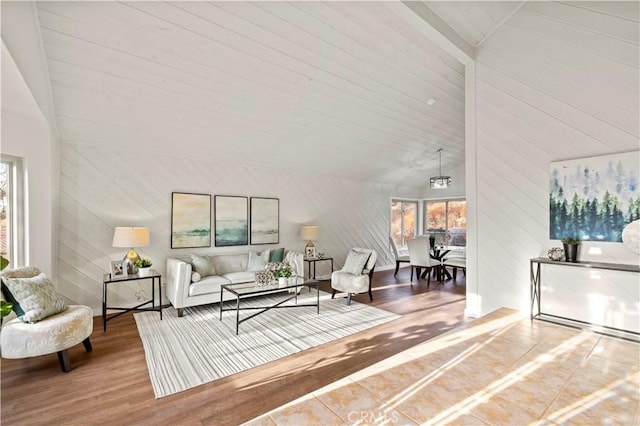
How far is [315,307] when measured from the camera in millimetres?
4477

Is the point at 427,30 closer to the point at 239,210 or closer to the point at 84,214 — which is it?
the point at 239,210

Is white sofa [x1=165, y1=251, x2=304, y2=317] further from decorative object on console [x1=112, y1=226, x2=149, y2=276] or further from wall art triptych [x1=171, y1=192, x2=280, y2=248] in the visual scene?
decorative object on console [x1=112, y1=226, x2=149, y2=276]

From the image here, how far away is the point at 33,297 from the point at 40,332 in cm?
32

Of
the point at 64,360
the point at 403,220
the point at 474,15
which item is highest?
the point at 474,15

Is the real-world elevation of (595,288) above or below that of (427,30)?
below

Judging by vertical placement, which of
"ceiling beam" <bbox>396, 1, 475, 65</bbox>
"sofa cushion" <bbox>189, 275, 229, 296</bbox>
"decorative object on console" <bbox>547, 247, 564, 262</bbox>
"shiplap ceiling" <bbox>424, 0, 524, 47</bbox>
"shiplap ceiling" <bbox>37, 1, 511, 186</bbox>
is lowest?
"sofa cushion" <bbox>189, 275, 229, 296</bbox>

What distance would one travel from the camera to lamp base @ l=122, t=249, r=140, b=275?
12.9 ft

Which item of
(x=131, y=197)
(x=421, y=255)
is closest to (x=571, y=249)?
(x=421, y=255)

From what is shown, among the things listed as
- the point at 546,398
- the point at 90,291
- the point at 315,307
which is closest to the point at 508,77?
the point at 546,398

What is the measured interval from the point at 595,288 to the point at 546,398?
194 cm

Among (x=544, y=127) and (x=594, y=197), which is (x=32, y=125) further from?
(x=594, y=197)

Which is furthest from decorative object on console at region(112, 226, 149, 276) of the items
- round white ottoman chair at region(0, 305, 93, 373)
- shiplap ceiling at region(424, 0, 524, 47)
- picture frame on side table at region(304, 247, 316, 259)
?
shiplap ceiling at region(424, 0, 524, 47)

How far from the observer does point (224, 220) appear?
5.23m

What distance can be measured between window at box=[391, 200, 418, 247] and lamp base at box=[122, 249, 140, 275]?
6094mm
